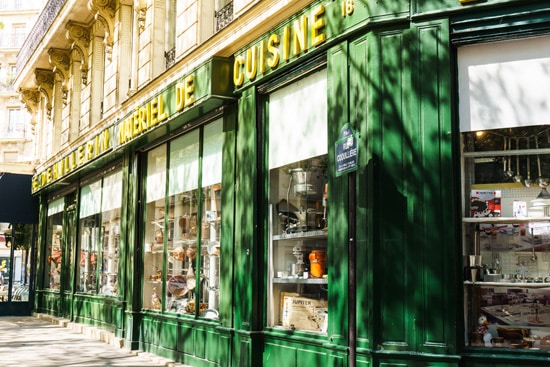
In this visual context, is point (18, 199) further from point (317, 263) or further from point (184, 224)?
point (317, 263)

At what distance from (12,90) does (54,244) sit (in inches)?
1323

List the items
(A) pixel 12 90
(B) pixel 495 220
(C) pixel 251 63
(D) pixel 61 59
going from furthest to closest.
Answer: (A) pixel 12 90 < (D) pixel 61 59 < (C) pixel 251 63 < (B) pixel 495 220

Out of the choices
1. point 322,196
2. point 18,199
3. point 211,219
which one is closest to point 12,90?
point 18,199

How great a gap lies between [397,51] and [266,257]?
3.07 metres

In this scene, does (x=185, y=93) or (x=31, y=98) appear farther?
(x=31, y=98)

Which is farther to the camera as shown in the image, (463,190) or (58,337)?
(58,337)

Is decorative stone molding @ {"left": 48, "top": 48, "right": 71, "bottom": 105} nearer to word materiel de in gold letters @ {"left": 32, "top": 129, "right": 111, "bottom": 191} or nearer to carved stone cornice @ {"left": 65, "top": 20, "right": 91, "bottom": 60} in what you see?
carved stone cornice @ {"left": 65, "top": 20, "right": 91, "bottom": 60}

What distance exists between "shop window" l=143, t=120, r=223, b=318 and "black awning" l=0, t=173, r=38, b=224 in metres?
10.4

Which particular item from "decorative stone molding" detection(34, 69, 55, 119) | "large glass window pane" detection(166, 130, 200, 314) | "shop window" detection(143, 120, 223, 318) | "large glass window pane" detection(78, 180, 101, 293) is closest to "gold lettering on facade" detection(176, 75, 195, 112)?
"shop window" detection(143, 120, 223, 318)

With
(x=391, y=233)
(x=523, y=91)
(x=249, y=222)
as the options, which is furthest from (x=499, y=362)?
(x=249, y=222)

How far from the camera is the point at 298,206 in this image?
25.9ft

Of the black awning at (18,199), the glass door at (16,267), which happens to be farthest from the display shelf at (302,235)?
the black awning at (18,199)

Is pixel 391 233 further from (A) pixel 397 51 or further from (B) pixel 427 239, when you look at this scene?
(A) pixel 397 51

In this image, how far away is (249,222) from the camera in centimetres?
832
